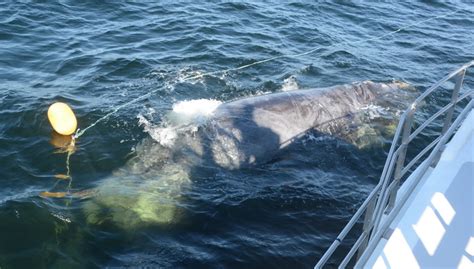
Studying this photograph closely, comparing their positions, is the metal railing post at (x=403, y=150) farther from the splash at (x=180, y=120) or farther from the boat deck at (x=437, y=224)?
the splash at (x=180, y=120)

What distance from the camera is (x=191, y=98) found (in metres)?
10.5

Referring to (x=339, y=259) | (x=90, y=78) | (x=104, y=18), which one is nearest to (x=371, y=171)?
(x=339, y=259)

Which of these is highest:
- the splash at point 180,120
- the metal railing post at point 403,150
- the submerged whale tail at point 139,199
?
the metal railing post at point 403,150

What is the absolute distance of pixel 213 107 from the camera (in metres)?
9.58

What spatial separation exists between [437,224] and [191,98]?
6730 mm

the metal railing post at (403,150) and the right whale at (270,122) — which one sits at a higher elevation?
the metal railing post at (403,150)

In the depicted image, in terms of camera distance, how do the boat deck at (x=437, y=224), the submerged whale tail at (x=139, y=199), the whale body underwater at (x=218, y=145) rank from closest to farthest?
the boat deck at (x=437, y=224), the submerged whale tail at (x=139, y=199), the whale body underwater at (x=218, y=145)

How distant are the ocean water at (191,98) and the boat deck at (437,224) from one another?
Result: 2005 mm

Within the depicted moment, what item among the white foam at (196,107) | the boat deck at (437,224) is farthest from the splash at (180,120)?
the boat deck at (437,224)

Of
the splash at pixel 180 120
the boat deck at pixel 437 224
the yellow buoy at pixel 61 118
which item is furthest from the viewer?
the splash at pixel 180 120

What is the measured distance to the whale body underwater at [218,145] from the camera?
7.32 metres

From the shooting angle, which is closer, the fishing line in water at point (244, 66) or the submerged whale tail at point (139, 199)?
the submerged whale tail at point (139, 199)

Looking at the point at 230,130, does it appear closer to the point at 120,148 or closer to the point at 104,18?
the point at 120,148

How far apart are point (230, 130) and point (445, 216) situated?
465 centimetres
